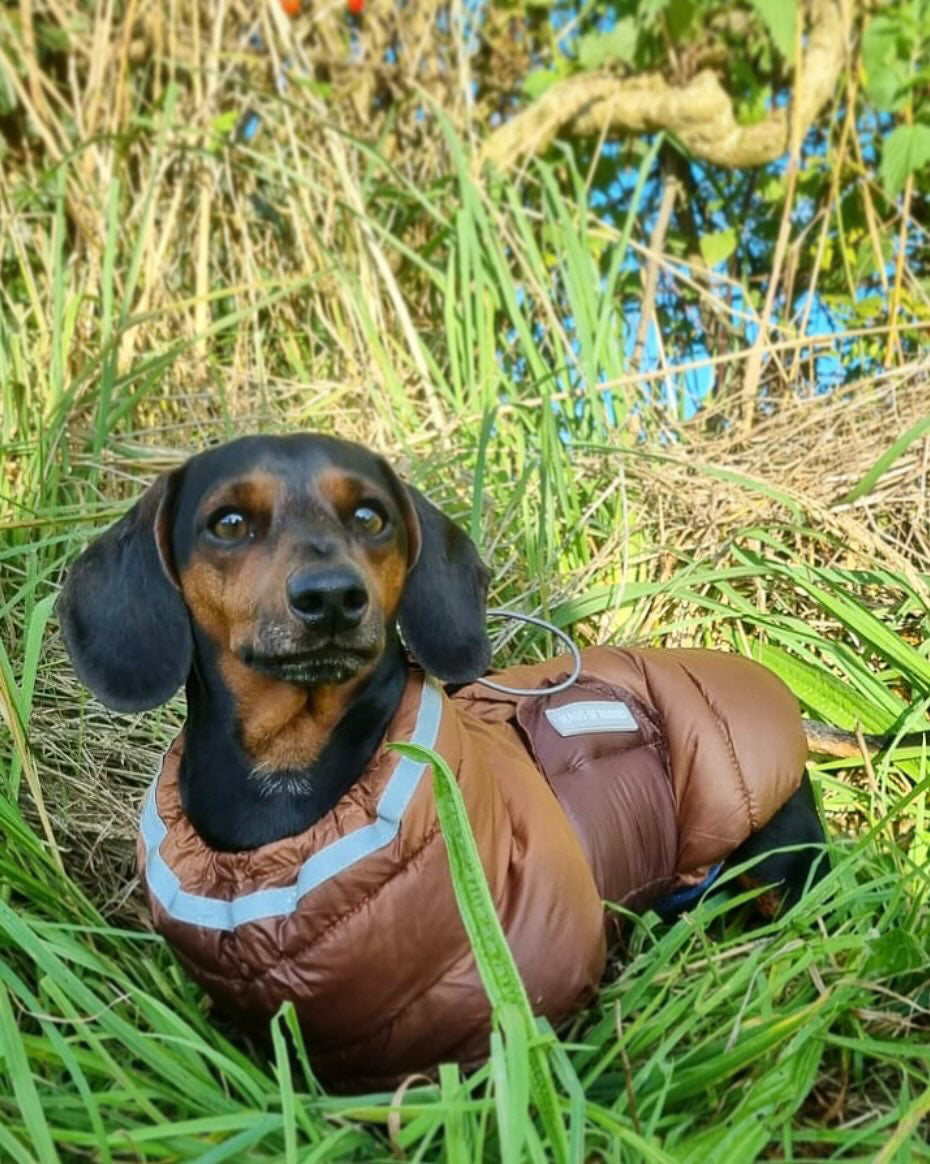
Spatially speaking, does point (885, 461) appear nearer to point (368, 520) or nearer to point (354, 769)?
point (368, 520)

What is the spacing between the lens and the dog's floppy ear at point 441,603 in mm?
1997

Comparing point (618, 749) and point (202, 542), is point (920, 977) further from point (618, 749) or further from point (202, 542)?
point (202, 542)

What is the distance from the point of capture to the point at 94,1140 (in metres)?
1.45

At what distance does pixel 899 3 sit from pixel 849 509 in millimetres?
2026

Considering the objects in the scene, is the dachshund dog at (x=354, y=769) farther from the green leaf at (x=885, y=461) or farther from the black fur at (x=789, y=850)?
the green leaf at (x=885, y=461)

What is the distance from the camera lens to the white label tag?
2.20 meters

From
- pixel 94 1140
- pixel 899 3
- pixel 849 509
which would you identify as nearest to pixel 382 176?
pixel 899 3

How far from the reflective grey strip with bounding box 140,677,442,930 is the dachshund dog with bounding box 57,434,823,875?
105 millimetres

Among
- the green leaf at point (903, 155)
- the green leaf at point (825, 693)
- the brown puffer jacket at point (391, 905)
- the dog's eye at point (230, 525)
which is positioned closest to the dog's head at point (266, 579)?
the dog's eye at point (230, 525)

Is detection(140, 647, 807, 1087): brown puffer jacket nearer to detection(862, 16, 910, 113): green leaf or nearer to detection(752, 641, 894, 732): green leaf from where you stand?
detection(752, 641, 894, 732): green leaf

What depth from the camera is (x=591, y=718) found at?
2213 mm

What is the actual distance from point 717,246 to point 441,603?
289cm

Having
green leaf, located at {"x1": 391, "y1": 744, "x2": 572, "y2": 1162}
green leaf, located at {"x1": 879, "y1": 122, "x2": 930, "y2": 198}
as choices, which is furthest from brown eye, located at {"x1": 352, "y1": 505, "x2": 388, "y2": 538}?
green leaf, located at {"x1": 879, "y1": 122, "x2": 930, "y2": 198}

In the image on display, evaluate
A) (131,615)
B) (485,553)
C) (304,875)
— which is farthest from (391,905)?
(485,553)
